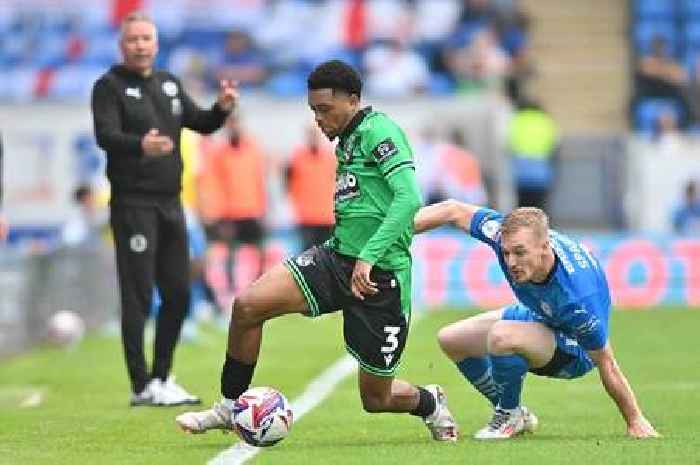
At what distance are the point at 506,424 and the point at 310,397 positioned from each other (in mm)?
2905

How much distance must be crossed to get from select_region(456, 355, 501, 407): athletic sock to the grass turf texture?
25 cm

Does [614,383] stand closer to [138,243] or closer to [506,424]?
[506,424]

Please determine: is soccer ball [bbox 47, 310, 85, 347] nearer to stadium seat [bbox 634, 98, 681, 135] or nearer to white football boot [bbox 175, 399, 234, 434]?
white football boot [bbox 175, 399, 234, 434]

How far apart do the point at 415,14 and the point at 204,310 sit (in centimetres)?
878

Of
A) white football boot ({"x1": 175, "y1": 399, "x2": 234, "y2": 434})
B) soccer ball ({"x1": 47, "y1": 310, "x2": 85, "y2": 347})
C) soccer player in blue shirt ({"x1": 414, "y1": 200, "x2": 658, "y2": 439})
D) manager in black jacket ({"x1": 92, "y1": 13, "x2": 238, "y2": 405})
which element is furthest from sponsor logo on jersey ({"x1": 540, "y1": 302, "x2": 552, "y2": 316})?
soccer ball ({"x1": 47, "y1": 310, "x2": 85, "y2": 347})

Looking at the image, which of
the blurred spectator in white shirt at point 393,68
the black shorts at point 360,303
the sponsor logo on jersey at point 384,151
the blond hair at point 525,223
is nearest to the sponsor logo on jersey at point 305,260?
the black shorts at point 360,303

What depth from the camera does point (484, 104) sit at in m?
25.5

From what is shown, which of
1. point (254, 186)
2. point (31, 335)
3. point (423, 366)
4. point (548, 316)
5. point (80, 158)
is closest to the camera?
point (548, 316)

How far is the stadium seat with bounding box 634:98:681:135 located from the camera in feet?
89.8

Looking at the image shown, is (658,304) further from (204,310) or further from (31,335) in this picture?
(31,335)

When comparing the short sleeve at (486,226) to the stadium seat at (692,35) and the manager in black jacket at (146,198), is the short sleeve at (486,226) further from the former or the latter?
the stadium seat at (692,35)

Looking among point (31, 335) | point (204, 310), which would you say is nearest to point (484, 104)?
point (204, 310)

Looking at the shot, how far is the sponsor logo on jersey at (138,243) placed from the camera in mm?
11742

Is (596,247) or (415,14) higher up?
(415,14)
